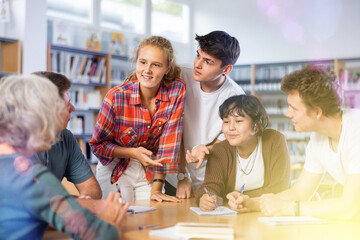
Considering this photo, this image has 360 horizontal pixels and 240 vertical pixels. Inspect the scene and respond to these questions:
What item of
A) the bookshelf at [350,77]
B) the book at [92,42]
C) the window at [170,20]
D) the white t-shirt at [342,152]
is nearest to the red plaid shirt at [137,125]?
the white t-shirt at [342,152]

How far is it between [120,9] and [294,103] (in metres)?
6.67

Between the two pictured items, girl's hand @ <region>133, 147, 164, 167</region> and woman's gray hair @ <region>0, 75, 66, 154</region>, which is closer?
woman's gray hair @ <region>0, 75, 66, 154</region>

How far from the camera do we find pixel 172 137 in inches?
90.3

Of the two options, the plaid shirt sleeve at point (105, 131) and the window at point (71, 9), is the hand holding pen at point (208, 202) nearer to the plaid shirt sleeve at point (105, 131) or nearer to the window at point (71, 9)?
the plaid shirt sleeve at point (105, 131)

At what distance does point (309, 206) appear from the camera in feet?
5.30

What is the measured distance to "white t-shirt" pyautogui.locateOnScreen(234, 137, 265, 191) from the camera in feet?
6.70

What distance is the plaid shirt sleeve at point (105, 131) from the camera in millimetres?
2219

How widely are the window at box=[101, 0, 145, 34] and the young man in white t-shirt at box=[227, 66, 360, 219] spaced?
6.35 metres

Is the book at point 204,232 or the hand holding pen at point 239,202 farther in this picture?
the hand holding pen at point 239,202

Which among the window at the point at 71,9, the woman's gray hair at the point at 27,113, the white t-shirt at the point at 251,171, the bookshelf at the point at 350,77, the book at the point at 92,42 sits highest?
the window at the point at 71,9

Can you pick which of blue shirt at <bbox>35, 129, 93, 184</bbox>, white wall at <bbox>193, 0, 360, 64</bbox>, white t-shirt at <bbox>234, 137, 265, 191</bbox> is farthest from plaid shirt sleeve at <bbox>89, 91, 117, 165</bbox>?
white wall at <bbox>193, 0, 360, 64</bbox>

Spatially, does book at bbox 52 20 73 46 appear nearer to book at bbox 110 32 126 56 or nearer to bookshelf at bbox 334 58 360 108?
book at bbox 110 32 126 56

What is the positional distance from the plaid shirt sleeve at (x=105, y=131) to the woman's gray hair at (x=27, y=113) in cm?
106

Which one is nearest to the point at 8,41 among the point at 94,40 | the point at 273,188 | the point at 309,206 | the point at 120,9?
the point at 94,40
